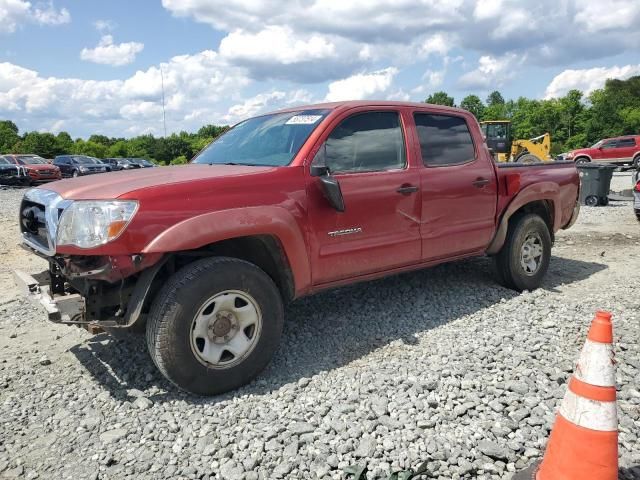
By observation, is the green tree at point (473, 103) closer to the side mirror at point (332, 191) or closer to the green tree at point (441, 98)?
the green tree at point (441, 98)

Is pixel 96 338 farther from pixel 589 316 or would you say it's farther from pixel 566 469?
pixel 589 316

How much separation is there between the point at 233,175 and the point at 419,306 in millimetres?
2399

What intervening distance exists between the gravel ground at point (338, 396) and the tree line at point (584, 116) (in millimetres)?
44231

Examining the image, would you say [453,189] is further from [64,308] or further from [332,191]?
[64,308]

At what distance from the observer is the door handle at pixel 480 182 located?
15.9ft

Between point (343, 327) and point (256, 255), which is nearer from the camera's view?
point (256, 255)

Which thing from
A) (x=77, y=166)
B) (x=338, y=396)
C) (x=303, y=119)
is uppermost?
(x=303, y=119)

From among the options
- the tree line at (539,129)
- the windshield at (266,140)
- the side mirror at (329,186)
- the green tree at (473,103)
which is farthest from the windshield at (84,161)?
the green tree at (473,103)

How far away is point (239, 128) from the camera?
15.7 feet

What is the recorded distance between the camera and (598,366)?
91.5 inches

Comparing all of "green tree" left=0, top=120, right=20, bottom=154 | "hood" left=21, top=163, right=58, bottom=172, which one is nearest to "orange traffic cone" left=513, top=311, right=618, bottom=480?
"hood" left=21, top=163, right=58, bottom=172

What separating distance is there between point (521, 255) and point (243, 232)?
332cm

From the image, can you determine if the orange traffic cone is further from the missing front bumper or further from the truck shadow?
the missing front bumper

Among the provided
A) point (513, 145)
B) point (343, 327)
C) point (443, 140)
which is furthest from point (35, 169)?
point (443, 140)
